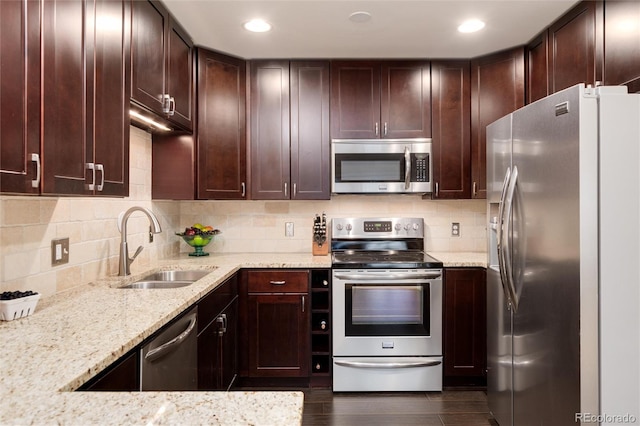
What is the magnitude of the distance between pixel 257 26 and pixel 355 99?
927mm

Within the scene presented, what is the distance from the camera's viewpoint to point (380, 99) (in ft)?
10.2

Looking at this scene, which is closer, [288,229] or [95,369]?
[95,369]

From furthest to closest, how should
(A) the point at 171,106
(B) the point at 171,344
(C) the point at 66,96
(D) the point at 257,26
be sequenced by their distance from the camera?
(D) the point at 257,26 → (A) the point at 171,106 → (B) the point at 171,344 → (C) the point at 66,96

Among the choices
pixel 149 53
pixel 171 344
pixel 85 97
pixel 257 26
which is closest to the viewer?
pixel 85 97

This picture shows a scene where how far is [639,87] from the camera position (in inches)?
70.9

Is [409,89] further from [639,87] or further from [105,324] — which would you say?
[105,324]

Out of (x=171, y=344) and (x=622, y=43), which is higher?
(x=622, y=43)

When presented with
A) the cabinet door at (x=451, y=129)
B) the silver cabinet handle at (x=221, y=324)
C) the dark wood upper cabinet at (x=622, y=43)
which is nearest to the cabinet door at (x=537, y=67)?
the cabinet door at (x=451, y=129)

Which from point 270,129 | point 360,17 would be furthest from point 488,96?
point 270,129

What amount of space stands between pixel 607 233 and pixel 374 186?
1.77 metres

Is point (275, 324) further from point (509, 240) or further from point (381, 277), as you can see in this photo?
point (509, 240)

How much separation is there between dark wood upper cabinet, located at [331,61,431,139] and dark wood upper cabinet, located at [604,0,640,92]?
4.04 feet

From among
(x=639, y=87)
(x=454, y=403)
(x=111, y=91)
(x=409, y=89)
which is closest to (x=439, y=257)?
(x=454, y=403)

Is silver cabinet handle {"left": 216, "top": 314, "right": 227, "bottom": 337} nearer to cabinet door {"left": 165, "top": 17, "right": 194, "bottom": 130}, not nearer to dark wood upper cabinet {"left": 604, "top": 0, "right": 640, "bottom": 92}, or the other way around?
cabinet door {"left": 165, "top": 17, "right": 194, "bottom": 130}
